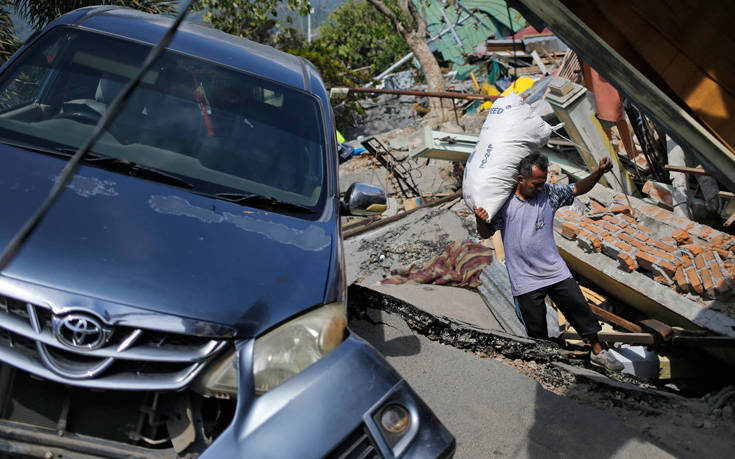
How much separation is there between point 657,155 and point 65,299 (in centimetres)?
901

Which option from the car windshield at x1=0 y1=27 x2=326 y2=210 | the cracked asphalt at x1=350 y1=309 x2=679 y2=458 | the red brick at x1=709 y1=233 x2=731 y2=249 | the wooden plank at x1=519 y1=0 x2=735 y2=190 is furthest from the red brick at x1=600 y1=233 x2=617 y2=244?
the wooden plank at x1=519 y1=0 x2=735 y2=190

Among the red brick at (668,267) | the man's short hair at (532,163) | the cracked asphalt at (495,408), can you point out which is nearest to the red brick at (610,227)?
the red brick at (668,267)

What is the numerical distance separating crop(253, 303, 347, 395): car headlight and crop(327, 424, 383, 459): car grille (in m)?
0.28

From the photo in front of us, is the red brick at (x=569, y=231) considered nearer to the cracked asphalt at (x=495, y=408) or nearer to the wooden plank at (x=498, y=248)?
the wooden plank at (x=498, y=248)

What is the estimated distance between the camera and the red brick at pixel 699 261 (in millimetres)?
6014

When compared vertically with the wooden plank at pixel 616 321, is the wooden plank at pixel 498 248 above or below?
→ below

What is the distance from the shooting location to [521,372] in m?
4.07

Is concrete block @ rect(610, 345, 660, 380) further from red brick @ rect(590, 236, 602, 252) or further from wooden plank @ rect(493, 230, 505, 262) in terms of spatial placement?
wooden plank @ rect(493, 230, 505, 262)

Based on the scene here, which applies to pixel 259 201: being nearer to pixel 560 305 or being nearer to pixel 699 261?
pixel 560 305

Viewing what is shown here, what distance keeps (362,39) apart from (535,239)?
3092cm

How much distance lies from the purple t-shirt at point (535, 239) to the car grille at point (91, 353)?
300cm

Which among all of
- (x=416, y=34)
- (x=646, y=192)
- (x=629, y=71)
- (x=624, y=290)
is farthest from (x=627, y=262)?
(x=416, y=34)

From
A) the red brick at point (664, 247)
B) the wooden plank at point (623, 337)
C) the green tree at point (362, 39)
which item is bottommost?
the green tree at point (362, 39)

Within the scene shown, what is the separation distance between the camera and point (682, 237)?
659cm
